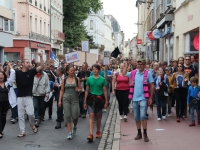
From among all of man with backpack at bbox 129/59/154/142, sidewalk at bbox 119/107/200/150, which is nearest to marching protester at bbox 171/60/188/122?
sidewalk at bbox 119/107/200/150

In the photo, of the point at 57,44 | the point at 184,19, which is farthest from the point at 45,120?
the point at 57,44

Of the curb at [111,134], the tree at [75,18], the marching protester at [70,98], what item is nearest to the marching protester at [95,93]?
the marching protester at [70,98]

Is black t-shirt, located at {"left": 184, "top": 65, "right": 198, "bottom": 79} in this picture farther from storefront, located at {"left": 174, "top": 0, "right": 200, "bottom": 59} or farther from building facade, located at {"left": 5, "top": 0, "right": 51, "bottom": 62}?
building facade, located at {"left": 5, "top": 0, "right": 51, "bottom": 62}

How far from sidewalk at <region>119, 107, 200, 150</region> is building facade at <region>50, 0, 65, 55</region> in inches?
1493

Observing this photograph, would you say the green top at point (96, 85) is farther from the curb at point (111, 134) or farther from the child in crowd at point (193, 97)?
the child in crowd at point (193, 97)

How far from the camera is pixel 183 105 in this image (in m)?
13.9

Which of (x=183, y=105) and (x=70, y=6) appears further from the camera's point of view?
(x=70, y=6)

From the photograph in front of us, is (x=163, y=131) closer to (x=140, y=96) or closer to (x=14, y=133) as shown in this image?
(x=140, y=96)

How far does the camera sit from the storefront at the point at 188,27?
18358mm

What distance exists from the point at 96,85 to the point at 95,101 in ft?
1.22

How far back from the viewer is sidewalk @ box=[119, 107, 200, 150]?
Result: 31.8ft

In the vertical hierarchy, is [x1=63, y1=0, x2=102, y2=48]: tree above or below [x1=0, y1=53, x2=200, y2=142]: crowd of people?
above

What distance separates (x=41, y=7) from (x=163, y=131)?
35.7 meters

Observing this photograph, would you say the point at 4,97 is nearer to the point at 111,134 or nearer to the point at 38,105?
the point at 38,105
